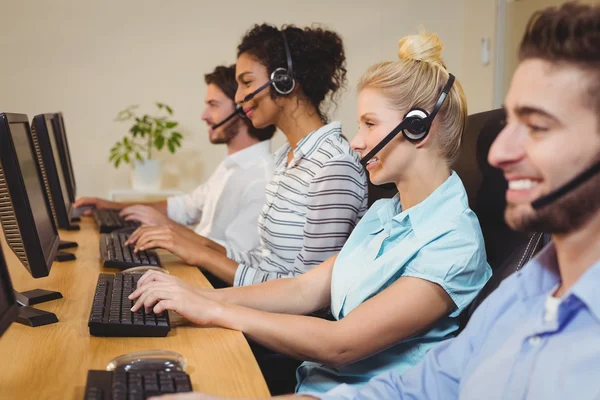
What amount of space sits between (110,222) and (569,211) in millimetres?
2030

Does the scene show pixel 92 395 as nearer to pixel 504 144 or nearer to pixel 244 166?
pixel 504 144

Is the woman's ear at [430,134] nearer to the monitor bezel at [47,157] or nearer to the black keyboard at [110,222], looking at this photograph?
the monitor bezel at [47,157]

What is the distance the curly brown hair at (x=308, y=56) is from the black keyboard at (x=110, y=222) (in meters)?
0.77

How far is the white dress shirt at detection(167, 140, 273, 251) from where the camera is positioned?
2352 millimetres

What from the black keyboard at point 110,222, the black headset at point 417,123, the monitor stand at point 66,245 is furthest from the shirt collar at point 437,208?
the black keyboard at point 110,222

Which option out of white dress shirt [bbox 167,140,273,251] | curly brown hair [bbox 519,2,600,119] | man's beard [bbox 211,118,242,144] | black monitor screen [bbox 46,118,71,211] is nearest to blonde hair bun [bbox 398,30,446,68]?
curly brown hair [bbox 519,2,600,119]

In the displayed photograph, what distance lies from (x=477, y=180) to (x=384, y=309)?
342 millimetres

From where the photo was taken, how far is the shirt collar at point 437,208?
1.29 metres

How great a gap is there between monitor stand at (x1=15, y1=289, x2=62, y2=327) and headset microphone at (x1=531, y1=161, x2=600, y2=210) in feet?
2.88

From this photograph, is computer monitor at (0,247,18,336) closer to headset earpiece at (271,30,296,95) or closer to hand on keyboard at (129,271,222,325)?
hand on keyboard at (129,271,222,325)

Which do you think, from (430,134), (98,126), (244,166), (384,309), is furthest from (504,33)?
(384,309)

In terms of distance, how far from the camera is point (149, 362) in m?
0.98

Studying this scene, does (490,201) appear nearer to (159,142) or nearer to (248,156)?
(248,156)

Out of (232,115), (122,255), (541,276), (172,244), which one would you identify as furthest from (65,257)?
(541,276)
